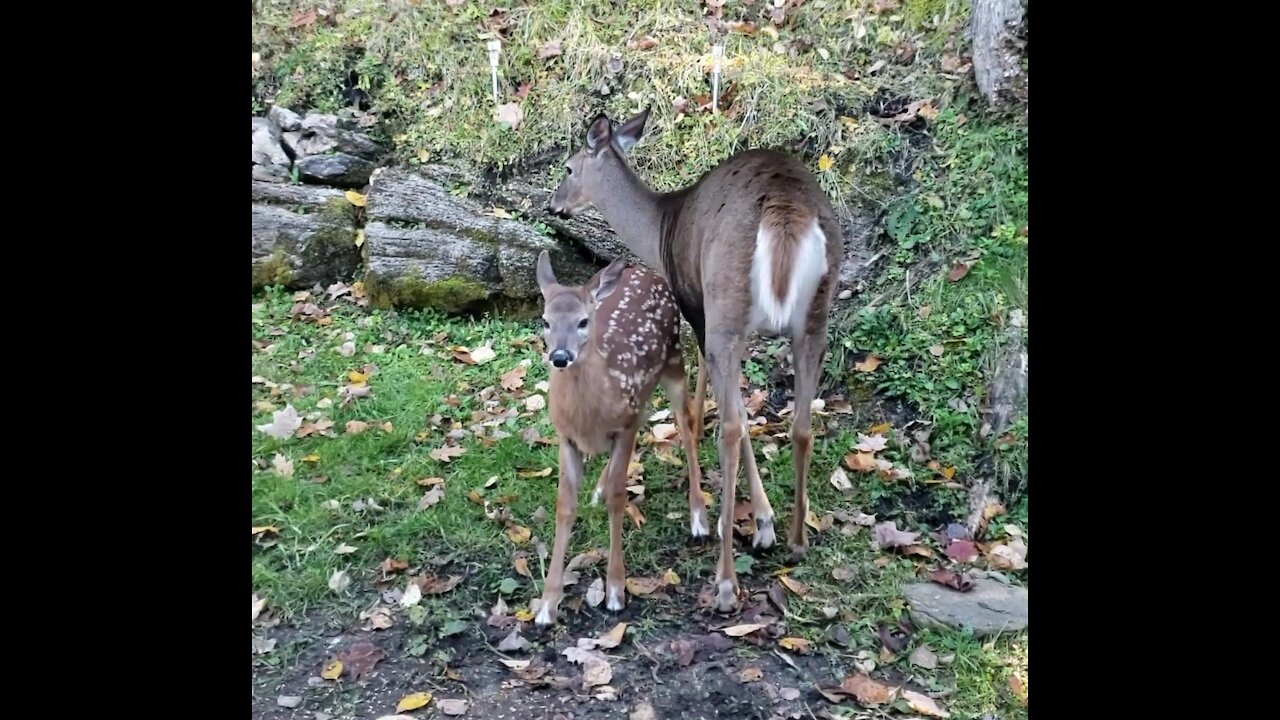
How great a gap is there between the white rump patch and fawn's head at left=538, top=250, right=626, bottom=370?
0.40 metres

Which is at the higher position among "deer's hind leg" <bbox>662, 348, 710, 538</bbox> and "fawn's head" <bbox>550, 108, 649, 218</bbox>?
"fawn's head" <bbox>550, 108, 649, 218</bbox>

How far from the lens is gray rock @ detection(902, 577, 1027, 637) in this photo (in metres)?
2.55

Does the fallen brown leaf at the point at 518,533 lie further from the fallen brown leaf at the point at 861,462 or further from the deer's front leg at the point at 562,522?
the fallen brown leaf at the point at 861,462

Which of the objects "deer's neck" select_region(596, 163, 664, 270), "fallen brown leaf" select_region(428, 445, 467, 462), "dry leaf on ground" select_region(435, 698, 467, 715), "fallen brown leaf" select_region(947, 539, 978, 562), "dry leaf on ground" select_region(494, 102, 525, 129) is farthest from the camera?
"dry leaf on ground" select_region(494, 102, 525, 129)

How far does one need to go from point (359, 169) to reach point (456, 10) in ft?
3.54

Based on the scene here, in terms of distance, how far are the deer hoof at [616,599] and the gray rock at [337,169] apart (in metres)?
2.62

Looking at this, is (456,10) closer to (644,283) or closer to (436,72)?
(436,72)

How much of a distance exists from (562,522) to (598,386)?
1.30ft

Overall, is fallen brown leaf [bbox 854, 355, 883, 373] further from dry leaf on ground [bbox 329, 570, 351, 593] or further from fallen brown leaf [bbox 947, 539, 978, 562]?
dry leaf on ground [bbox 329, 570, 351, 593]

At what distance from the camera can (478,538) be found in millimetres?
2945

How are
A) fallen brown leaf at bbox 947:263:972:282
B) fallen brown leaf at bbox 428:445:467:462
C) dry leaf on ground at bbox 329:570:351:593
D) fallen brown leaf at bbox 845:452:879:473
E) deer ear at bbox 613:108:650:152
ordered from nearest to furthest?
dry leaf on ground at bbox 329:570:351:593 → fallen brown leaf at bbox 428:445:467:462 → fallen brown leaf at bbox 845:452:879:473 → deer ear at bbox 613:108:650:152 → fallen brown leaf at bbox 947:263:972:282

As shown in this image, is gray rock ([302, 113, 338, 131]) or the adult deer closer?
the adult deer

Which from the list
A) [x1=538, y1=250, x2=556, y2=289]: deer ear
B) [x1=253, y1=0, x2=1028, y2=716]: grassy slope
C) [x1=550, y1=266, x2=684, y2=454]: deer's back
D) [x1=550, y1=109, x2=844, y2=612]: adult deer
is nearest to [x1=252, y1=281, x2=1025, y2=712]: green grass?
[x1=253, y1=0, x2=1028, y2=716]: grassy slope

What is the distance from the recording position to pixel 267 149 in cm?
446
